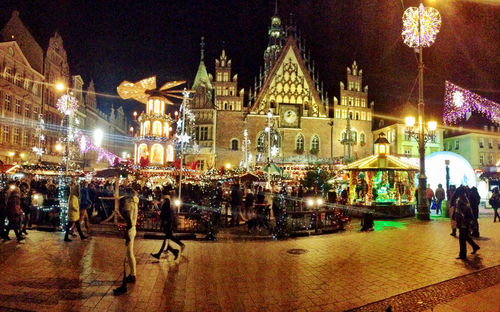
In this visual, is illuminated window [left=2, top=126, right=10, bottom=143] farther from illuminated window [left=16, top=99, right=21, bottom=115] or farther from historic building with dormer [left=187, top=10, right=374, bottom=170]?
historic building with dormer [left=187, top=10, right=374, bottom=170]

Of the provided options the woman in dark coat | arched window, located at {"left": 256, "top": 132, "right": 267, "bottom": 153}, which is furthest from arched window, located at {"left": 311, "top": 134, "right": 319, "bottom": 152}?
the woman in dark coat

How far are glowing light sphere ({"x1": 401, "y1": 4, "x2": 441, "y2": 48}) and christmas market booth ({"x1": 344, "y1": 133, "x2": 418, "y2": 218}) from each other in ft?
20.6

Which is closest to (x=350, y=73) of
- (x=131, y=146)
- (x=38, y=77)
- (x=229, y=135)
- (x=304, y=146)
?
(x=304, y=146)

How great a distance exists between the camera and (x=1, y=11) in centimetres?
3169

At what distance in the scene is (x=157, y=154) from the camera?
24.8 meters

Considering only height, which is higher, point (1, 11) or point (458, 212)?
point (1, 11)

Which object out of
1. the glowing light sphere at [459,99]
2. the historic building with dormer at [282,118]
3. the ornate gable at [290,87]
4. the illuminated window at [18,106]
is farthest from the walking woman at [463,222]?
the illuminated window at [18,106]

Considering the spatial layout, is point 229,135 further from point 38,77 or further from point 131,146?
point 131,146

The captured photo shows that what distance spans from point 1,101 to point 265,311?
109 feet

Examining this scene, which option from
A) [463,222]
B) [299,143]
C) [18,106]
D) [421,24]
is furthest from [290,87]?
[463,222]

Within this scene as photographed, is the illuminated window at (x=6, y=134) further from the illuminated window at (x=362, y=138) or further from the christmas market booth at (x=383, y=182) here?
the illuminated window at (x=362, y=138)

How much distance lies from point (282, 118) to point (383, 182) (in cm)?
2344

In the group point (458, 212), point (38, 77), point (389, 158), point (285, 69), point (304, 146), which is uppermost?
point (285, 69)

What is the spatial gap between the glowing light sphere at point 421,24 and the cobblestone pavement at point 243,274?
857 centimetres
